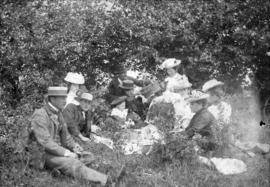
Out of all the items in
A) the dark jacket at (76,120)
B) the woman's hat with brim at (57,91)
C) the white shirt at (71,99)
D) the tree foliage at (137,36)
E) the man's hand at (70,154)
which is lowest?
the man's hand at (70,154)

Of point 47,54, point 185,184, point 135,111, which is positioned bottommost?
point 185,184

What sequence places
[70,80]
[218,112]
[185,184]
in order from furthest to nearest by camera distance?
[70,80]
[218,112]
[185,184]

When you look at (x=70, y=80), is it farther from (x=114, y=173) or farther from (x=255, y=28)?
(x=255, y=28)

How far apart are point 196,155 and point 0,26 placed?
18.9ft

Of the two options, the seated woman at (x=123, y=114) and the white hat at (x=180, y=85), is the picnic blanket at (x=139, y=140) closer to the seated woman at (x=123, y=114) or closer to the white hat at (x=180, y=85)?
the seated woman at (x=123, y=114)

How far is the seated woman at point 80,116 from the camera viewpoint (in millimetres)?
9070

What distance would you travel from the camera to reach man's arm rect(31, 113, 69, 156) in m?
7.12

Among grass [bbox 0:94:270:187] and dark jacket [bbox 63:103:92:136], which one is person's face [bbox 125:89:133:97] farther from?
grass [bbox 0:94:270:187]

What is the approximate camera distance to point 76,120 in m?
9.22

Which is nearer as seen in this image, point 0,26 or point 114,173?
point 114,173

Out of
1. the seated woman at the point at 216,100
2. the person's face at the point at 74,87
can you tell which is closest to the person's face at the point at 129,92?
the person's face at the point at 74,87

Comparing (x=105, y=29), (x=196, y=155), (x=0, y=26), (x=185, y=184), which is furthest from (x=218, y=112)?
(x=0, y=26)

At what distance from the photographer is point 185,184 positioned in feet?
23.5

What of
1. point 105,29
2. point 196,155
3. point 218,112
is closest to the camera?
point 196,155
